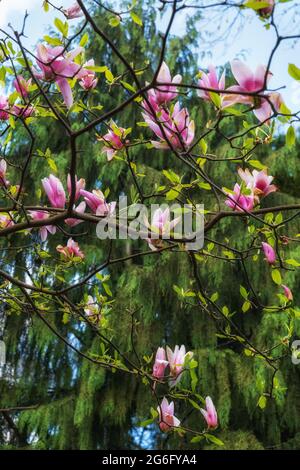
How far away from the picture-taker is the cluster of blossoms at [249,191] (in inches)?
36.6

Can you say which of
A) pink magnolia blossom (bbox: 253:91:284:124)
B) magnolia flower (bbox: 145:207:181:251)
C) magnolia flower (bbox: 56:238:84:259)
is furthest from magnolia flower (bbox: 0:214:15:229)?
pink magnolia blossom (bbox: 253:91:284:124)

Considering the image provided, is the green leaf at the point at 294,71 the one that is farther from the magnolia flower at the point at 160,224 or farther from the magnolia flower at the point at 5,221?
the magnolia flower at the point at 5,221

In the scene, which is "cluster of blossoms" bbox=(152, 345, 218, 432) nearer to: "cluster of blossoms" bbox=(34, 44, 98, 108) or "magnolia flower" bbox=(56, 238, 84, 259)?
"magnolia flower" bbox=(56, 238, 84, 259)

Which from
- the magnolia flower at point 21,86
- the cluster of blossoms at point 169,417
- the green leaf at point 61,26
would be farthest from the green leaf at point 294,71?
the cluster of blossoms at point 169,417

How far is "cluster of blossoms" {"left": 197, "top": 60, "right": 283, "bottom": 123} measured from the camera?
691 mm

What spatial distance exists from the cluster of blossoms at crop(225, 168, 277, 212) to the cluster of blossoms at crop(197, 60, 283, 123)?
17cm

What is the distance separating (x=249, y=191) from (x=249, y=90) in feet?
0.78

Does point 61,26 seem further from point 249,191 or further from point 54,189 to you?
point 249,191

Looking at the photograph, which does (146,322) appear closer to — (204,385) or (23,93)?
(204,385)

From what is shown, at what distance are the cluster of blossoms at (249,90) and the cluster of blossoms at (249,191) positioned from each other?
17cm

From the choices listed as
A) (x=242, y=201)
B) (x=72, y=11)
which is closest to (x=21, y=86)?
(x=72, y=11)

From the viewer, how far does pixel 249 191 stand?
93cm
